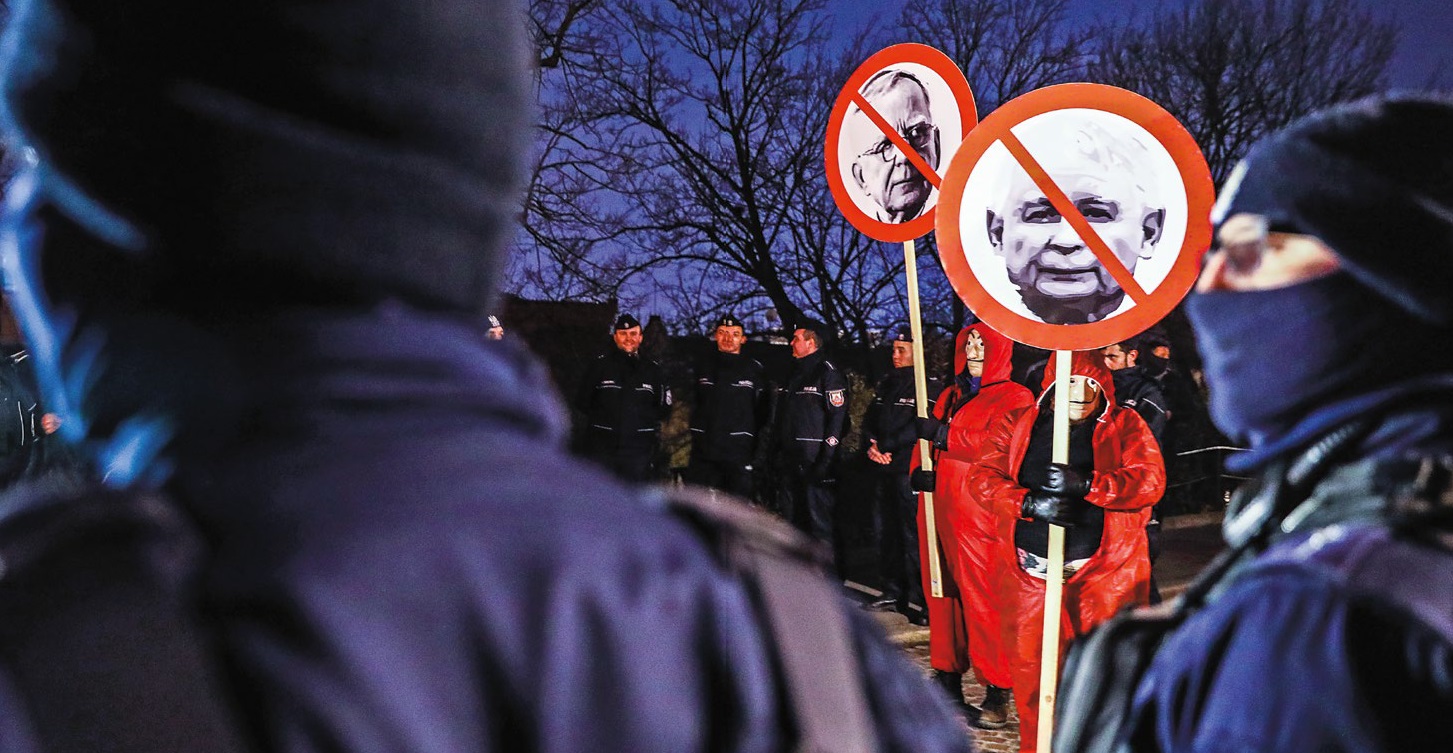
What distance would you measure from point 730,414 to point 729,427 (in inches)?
4.7

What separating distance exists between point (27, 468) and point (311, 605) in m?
8.04

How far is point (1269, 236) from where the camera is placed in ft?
5.53

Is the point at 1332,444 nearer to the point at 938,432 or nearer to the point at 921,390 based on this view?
the point at 921,390

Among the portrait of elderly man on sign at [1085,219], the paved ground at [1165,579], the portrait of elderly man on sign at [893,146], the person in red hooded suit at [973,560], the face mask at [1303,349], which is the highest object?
the portrait of elderly man on sign at [893,146]

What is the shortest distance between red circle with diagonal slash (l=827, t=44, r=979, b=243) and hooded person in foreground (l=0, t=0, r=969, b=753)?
15.6 feet

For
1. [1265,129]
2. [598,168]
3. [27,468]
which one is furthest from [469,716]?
[1265,129]

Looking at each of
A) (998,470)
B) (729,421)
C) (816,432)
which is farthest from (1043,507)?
(729,421)

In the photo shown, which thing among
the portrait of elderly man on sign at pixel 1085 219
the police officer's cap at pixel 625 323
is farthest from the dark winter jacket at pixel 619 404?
the portrait of elderly man on sign at pixel 1085 219

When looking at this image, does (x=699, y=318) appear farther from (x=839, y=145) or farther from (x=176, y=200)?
(x=176, y=200)

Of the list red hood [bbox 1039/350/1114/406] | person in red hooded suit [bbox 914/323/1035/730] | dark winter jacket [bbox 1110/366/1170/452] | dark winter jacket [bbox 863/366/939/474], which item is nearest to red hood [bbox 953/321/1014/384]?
person in red hooded suit [bbox 914/323/1035/730]

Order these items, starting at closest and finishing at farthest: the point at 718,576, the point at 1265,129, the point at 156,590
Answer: the point at 156,590 → the point at 718,576 → the point at 1265,129

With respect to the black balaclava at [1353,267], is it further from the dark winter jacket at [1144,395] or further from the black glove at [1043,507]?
the dark winter jacket at [1144,395]

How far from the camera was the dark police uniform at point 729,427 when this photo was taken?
388 inches

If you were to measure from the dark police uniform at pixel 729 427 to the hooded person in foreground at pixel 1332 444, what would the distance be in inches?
318
